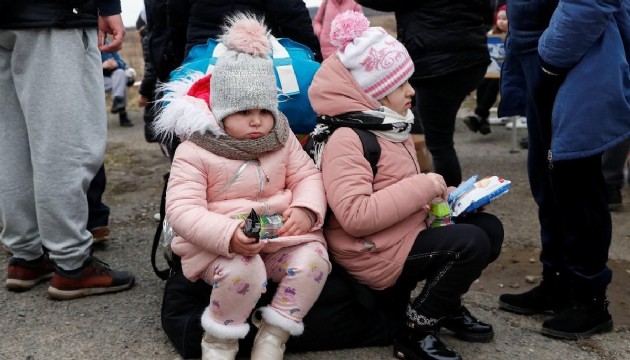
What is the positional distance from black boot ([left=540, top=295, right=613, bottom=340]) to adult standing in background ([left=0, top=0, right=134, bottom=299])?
1.93 meters

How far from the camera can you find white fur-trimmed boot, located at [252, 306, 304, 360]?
8.63ft

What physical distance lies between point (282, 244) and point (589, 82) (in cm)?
127

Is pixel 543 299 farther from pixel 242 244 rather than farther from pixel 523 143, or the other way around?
pixel 523 143

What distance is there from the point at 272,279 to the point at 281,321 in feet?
0.57

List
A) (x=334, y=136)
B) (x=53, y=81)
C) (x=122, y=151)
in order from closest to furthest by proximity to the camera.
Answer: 1. (x=334, y=136)
2. (x=53, y=81)
3. (x=122, y=151)

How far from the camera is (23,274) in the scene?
11.3 ft

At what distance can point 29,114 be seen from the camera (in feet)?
10.3

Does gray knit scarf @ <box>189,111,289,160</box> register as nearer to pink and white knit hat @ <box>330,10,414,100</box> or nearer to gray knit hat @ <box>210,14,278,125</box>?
gray knit hat @ <box>210,14,278,125</box>

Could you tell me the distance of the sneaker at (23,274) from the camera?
3441 millimetres

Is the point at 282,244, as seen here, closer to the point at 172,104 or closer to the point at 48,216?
the point at 172,104

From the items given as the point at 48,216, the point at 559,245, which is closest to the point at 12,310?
the point at 48,216

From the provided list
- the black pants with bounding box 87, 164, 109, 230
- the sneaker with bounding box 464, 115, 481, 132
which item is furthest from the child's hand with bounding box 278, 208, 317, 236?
the sneaker with bounding box 464, 115, 481, 132

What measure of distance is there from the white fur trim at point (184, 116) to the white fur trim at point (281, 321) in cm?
68

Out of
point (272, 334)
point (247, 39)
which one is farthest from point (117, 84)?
point (272, 334)
